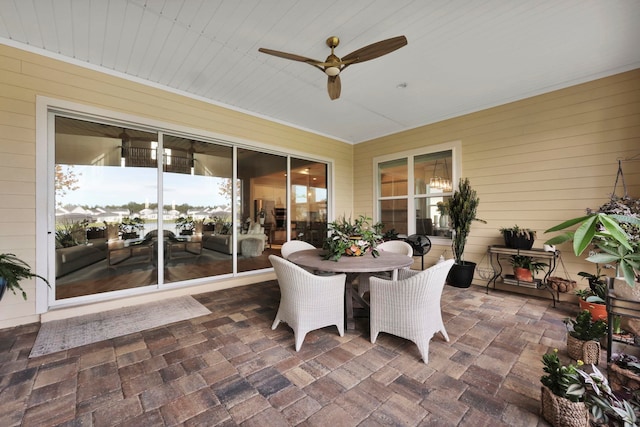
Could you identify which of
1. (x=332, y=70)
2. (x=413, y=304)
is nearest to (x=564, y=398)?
(x=413, y=304)

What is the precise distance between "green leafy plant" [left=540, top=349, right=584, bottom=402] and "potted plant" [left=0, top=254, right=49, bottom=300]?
423 cm

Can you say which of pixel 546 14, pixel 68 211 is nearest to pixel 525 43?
pixel 546 14

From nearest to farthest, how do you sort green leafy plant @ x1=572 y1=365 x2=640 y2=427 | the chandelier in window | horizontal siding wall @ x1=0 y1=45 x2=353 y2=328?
green leafy plant @ x1=572 y1=365 x2=640 y2=427 → horizontal siding wall @ x1=0 y1=45 x2=353 y2=328 → the chandelier in window

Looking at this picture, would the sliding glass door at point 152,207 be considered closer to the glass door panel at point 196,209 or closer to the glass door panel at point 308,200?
the glass door panel at point 196,209

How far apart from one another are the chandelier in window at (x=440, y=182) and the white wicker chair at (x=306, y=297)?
334 cm

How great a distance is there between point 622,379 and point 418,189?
158 inches

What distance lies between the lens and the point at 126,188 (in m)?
3.61

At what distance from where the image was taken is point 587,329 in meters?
2.16

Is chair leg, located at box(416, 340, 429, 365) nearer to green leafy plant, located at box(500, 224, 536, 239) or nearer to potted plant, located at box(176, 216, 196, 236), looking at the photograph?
green leafy plant, located at box(500, 224, 536, 239)

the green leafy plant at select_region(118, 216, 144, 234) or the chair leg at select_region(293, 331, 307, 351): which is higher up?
the green leafy plant at select_region(118, 216, 144, 234)

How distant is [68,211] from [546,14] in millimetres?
5465

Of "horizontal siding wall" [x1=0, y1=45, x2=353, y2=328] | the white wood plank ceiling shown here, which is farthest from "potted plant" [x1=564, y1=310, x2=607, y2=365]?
"horizontal siding wall" [x1=0, y1=45, x2=353, y2=328]

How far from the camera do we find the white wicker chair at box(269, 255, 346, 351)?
2.39 meters

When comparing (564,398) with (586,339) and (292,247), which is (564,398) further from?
(292,247)
